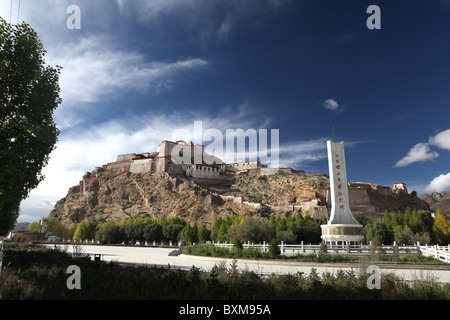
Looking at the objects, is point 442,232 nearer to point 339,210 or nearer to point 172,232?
point 339,210

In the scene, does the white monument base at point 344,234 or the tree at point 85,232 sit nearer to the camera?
the white monument base at point 344,234

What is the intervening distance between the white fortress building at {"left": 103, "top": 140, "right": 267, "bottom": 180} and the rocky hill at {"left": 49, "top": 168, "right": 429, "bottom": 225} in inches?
86.6

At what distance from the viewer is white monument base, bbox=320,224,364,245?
94.1 ft

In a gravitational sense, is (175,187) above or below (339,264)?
above

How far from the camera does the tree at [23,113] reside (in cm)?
1058

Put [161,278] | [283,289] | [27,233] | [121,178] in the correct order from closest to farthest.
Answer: [283,289]
[161,278]
[27,233]
[121,178]

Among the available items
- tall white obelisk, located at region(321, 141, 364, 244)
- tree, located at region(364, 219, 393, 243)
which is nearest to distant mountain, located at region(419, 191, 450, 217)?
tree, located at region(364, 219, 393, 243)

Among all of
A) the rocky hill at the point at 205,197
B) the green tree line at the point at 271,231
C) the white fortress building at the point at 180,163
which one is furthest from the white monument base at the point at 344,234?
the white fortress building at the point at 180,163

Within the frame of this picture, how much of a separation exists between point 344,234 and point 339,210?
2.89 metres

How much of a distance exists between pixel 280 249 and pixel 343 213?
1392cm

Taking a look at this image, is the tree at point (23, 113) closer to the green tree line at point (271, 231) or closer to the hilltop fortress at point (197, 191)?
the green tree line at point (271, 231)
